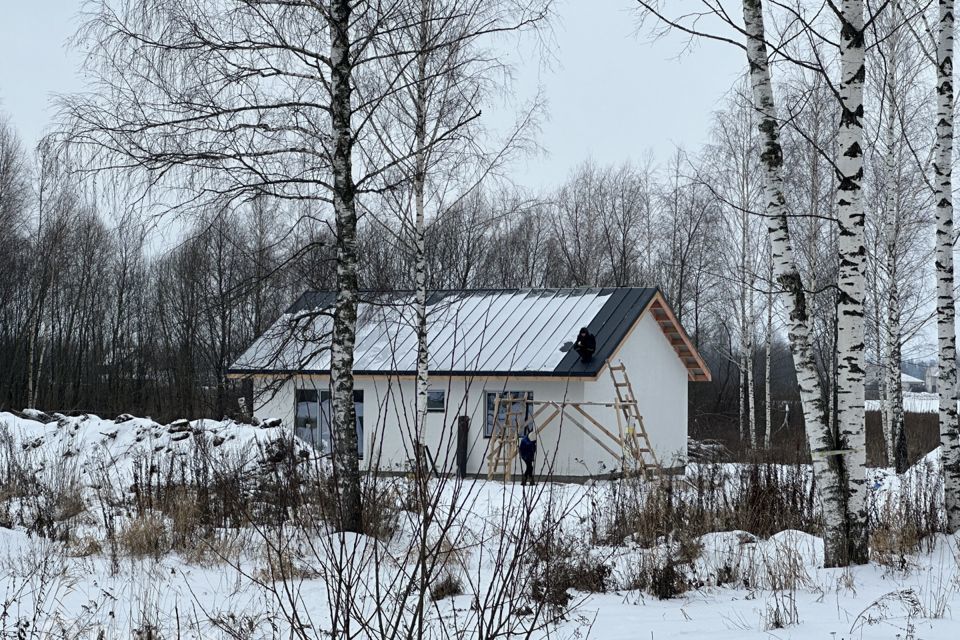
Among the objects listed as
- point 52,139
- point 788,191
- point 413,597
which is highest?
point 788,191

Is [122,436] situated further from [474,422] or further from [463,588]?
[463,588]

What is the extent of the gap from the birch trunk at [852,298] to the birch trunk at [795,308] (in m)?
0.14

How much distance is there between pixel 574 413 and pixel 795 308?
14115 mm

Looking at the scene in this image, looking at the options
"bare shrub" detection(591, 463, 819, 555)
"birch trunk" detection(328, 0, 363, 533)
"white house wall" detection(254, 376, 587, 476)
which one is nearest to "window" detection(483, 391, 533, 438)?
"white house wall" detection(254, 376, 587, 476)

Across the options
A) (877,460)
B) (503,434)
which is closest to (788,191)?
(877,460)

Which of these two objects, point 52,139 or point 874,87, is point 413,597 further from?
point 874,87

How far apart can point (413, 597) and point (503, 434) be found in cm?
1363

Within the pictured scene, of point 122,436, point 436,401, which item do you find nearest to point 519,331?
point 436,401

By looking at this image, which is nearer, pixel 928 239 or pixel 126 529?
pixel 126 529

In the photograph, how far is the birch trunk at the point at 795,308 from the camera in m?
8.38

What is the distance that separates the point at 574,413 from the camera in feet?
73.8

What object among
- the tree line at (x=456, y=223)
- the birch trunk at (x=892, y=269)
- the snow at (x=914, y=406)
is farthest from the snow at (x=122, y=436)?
the snow at (x=914, y=406)

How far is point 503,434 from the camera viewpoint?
2120 cm

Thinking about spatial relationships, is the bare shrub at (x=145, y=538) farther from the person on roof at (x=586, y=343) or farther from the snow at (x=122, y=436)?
the person on roof at (x=586, y=343)
